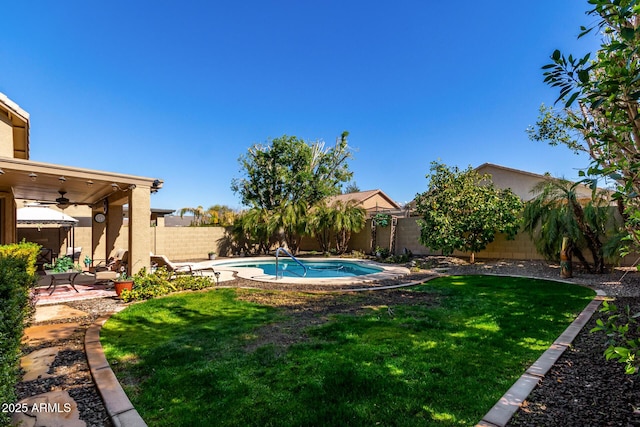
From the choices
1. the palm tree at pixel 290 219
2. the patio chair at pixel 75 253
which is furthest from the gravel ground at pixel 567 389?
the palm tree at pixel 290 219

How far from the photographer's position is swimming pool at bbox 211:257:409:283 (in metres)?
12.4

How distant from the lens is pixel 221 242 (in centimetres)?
2144

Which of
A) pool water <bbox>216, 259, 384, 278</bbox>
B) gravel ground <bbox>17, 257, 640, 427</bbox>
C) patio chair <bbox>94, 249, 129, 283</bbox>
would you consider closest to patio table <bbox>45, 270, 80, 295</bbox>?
patio chair <bbox>94, 249, 129, 283</bbox>

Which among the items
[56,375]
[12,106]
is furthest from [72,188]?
[56,375]

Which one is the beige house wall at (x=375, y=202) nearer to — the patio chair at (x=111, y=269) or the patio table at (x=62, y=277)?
the patio chair at (x=111, y=269)

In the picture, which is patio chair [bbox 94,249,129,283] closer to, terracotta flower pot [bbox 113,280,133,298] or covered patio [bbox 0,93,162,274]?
covered patio [bbox 0,93,162,274]

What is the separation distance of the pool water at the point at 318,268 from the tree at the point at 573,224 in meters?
6.74

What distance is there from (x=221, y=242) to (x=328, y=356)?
18.2 m

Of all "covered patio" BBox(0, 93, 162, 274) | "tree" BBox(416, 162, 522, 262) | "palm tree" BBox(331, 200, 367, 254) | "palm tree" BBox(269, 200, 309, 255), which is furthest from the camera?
"palm tree" BBox(269, 200, 309, 255)

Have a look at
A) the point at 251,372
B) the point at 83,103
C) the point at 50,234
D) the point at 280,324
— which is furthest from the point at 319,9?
the point at 50,234

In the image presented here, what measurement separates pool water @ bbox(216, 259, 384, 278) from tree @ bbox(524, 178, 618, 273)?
22.1 ft

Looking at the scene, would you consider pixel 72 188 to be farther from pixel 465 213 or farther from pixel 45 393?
pixel 465 213

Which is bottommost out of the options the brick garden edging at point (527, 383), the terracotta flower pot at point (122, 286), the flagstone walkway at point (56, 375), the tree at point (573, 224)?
the flagstone walkway at point (56, 375)

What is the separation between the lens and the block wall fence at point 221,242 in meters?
15.3
